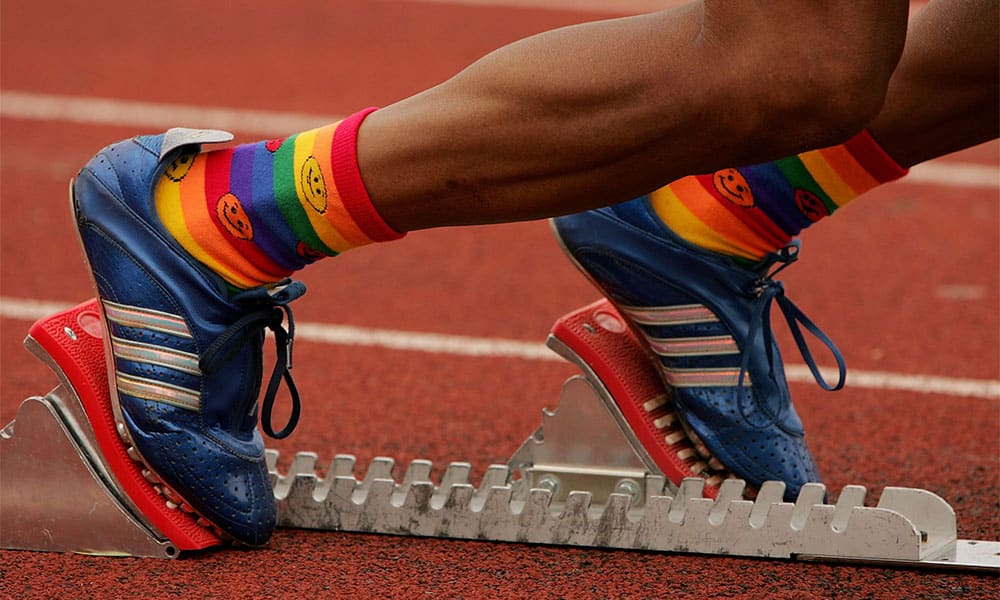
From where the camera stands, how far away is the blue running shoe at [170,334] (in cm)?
217

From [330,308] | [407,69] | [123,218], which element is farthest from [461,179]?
[407,69]

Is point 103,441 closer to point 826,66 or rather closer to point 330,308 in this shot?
point 826,66

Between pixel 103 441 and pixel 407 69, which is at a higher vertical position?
pixel 103 441

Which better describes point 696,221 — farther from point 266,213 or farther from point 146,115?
point 146,115

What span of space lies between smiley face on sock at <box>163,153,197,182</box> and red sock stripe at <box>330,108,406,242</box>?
0.84 feet

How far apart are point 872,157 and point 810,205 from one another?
0.40 feet

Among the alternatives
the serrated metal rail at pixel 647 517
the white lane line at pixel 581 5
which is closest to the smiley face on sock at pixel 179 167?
the serrated metal rail at pixel 647 517

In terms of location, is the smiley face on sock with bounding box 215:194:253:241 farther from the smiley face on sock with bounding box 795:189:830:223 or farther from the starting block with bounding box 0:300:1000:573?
the smiley face on sock with bounding box 795:189:830:223

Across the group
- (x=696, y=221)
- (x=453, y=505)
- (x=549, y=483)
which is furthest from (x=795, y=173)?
(x=453, y=505)

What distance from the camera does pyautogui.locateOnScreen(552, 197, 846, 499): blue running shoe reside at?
93.1 inches

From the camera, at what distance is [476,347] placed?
364 centimetres

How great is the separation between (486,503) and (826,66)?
89 cm

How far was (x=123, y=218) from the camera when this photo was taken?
7.14ft

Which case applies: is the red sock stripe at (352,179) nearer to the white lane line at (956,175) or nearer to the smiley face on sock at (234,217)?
the smiley face on sock at (234,217)
